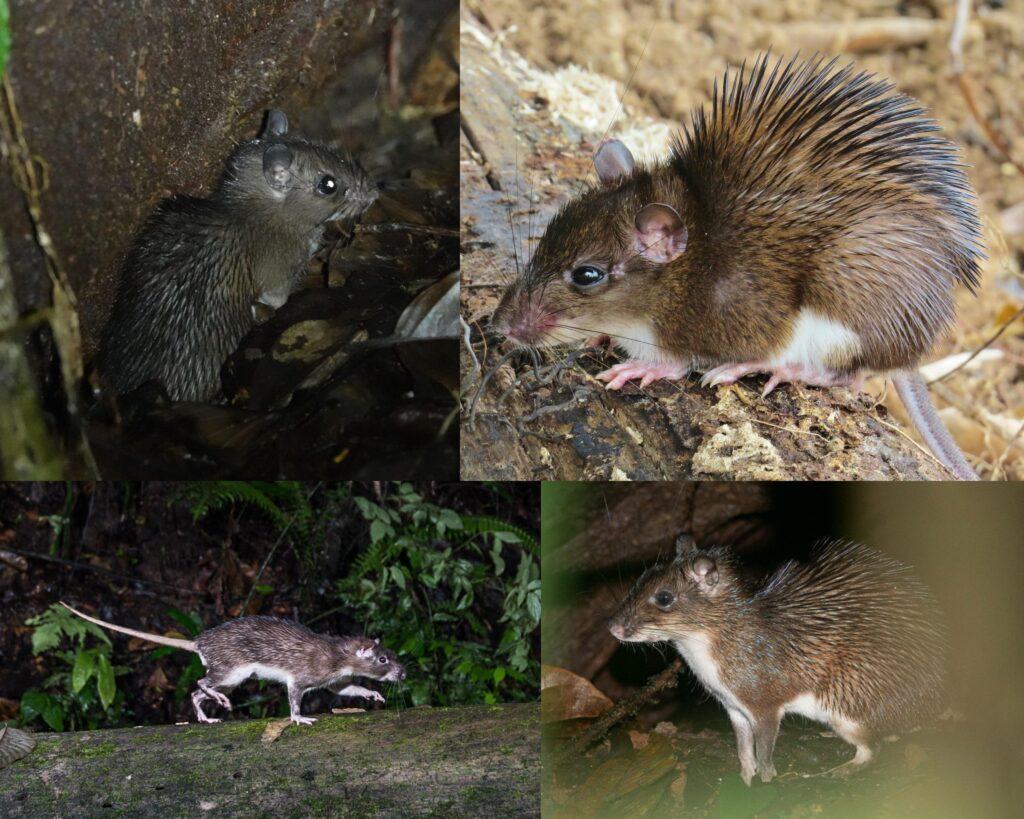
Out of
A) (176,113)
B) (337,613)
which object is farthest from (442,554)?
(176,113)

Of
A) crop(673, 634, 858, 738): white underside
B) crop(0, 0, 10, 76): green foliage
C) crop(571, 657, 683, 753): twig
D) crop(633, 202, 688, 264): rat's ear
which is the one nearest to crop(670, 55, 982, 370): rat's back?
crop(633, 202, 688, 264): rat's ear

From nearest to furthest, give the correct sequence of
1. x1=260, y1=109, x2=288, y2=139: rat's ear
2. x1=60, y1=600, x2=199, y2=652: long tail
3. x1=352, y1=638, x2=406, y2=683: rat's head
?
x1=260, y1=109, x2=288, y2=139: rat's ear
x1=60, y1=600, x2=199, y2=652: long tail
x1=352, y1=638, x2=406, y2=683: rat's head

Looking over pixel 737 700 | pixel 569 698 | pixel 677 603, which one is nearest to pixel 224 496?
pixel 569 698

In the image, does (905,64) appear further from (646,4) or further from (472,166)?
(472,166)

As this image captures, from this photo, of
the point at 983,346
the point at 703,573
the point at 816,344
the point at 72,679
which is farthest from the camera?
the point at 983,346

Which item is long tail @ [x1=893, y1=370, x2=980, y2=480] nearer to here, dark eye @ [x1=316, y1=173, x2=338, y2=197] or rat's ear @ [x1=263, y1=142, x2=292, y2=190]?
dark eye @ [x1=316, y1=173, x2=338, y2=197]

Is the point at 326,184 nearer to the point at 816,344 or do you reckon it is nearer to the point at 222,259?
the point at 222,259

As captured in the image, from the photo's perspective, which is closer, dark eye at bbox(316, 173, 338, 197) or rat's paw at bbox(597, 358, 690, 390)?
dark eye at bbox(316, 173, 338, 197)
